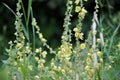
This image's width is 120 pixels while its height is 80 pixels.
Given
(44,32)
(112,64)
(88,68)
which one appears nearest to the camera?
(88,68)

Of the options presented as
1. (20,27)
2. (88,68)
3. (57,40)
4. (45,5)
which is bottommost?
(88,68)

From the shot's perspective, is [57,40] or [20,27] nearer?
[20,27]

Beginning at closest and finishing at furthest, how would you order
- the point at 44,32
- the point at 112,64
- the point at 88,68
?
the point at 88,68
the point at 112,64
the point at 44,32

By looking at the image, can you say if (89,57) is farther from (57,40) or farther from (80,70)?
(57,40)

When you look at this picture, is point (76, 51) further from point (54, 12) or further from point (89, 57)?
point (54, 12)

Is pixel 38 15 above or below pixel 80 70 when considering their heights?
above

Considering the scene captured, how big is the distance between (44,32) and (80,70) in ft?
11.2

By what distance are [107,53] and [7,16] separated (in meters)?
3.55

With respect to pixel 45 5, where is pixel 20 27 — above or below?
below

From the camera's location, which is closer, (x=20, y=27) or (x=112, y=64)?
(x=20, y=27)

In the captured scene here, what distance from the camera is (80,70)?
89.5 inches

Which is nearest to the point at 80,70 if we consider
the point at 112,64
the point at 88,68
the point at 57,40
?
the point at 88,68

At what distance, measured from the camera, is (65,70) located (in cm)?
227

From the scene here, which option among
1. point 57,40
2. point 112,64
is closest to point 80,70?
point 112,64
